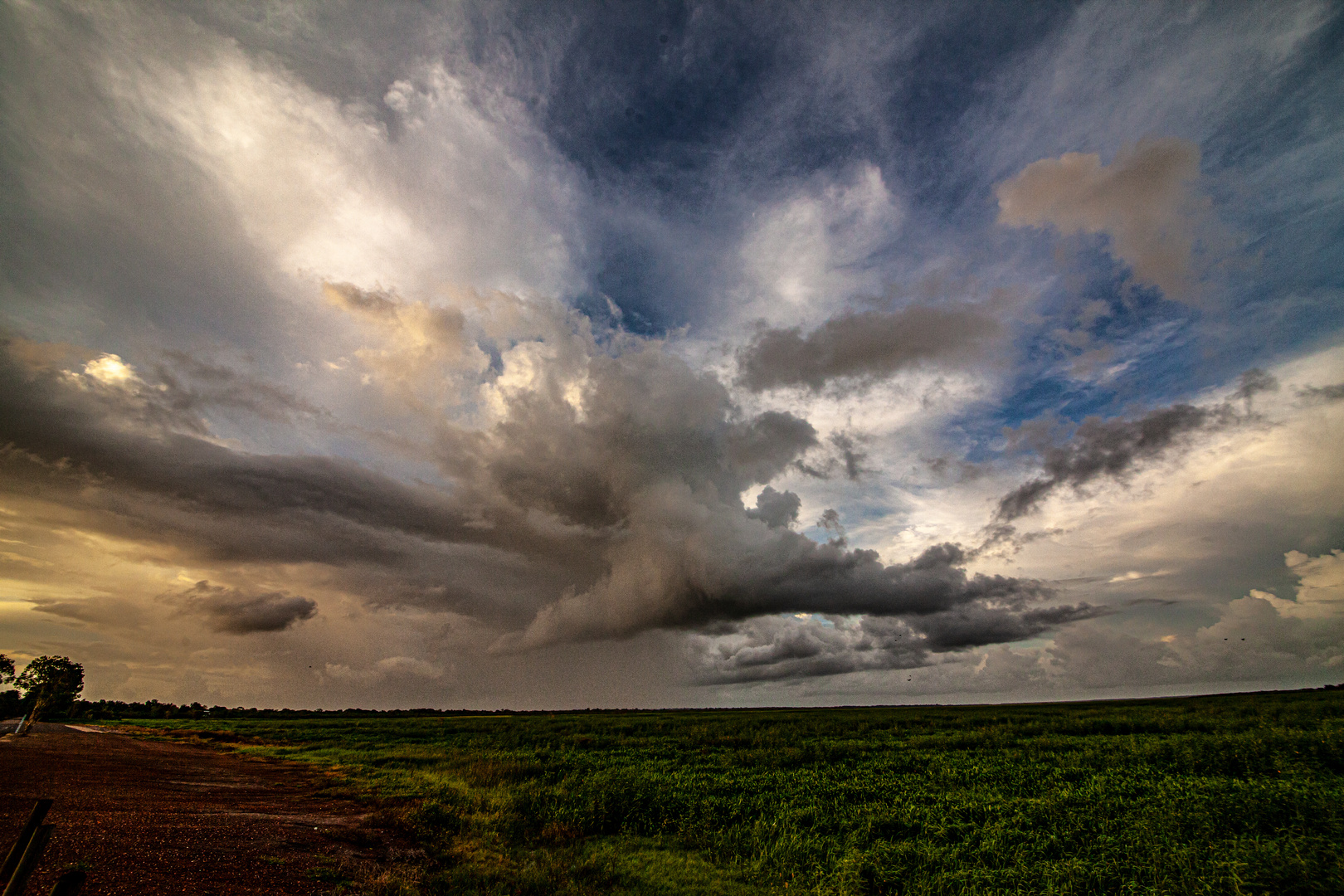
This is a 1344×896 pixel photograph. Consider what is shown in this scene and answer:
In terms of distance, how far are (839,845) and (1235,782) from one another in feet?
51.9

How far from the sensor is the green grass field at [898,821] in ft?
45.7

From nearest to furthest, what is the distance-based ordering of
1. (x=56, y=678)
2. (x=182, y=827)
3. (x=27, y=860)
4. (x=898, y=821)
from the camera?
(x=27, y=860) < (x=182, y=827) < (x=898, y=821) < (x=56, y=678)

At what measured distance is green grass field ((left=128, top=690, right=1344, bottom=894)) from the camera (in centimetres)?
1392

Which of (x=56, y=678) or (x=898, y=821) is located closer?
(x=898, y=821)

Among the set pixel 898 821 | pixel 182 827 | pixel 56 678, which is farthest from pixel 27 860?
pixel 56 678

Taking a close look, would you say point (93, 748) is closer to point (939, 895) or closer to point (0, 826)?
point (0, 826)

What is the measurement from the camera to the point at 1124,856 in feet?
48.0

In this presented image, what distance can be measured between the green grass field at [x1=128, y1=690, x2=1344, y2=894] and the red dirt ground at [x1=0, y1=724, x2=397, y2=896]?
7.42 ft

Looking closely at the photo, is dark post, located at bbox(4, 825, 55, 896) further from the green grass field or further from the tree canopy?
the tree canopy

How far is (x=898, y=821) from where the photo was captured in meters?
19.0

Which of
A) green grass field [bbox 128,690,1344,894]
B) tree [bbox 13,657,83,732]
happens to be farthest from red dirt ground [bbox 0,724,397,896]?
tree [bbox 13,657,83,732]

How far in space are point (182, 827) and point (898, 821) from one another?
911 inches

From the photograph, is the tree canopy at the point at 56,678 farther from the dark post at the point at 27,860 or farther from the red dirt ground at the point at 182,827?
the dark post at the point at 27,860

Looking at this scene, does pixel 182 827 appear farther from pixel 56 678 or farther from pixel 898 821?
pixel 56 678
